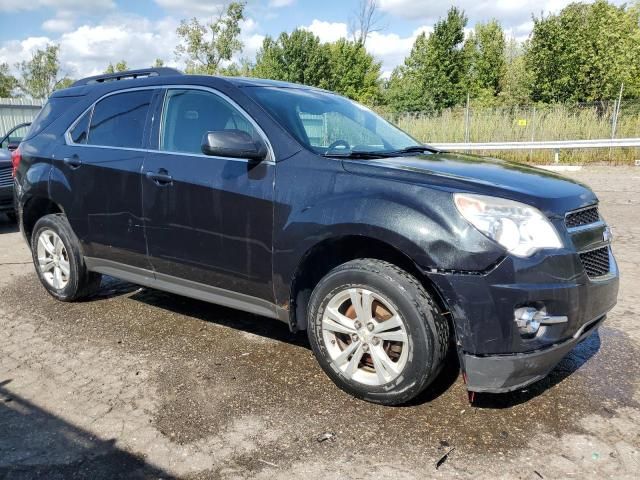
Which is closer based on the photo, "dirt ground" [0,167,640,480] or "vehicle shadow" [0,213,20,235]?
"dirt ground" [0,167,640,480]

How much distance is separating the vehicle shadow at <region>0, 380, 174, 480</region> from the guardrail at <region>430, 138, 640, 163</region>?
15.2 metres

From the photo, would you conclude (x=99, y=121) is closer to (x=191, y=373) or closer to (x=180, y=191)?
(x=180, y=191)

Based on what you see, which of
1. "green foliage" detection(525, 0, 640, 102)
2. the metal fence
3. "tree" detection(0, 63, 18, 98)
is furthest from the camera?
"tree" detection(0, 63, 18, 98)

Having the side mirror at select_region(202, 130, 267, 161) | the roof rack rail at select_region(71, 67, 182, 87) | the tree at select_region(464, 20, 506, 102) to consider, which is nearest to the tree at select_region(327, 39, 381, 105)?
the tree at select_region(464, 20, 506, 102)

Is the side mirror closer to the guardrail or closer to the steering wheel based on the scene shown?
the steering wheel

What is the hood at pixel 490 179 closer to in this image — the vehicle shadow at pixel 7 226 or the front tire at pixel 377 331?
the front tire at pixel 377 331

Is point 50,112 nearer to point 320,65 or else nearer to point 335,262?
point 335,262

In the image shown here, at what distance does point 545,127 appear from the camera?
19312mm

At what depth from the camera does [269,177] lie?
3.29m

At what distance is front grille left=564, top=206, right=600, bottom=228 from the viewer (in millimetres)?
2812

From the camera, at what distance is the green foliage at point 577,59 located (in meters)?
27.9

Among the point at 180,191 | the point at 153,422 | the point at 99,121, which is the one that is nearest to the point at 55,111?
the point at 99,121

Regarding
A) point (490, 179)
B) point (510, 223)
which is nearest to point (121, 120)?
point (490, 179)

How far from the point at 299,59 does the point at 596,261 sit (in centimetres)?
4176
